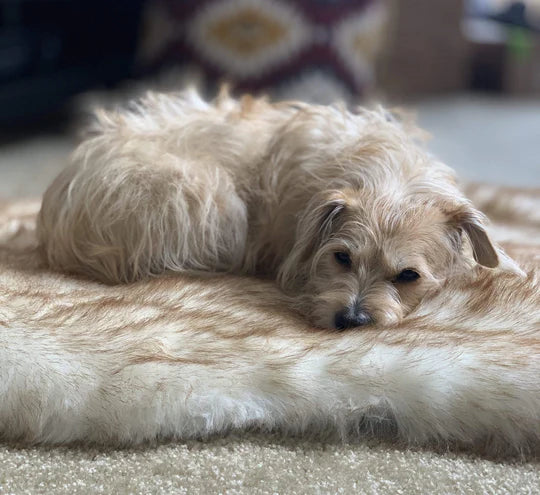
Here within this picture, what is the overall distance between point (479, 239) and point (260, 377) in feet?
2.04

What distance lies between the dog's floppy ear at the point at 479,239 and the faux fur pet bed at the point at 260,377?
148mm

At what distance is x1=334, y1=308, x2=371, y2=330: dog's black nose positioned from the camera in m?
1.73

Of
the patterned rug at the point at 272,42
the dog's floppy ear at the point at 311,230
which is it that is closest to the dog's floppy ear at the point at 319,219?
the dog's floppy ear at the point at 311,230

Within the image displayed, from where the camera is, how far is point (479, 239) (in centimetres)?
183

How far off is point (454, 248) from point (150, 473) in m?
0.86

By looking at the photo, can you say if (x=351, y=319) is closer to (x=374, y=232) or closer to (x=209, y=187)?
(x=374, y=232)

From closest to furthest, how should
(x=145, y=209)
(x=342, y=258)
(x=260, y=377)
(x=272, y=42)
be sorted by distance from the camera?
1. (x=260, y=377)
2. (x=342, y=258)
3. (x=145, y=209)
4. (x=272, y=42)

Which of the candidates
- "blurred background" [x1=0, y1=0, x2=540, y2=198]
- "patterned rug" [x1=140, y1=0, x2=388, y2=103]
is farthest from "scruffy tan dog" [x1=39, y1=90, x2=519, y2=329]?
"patterned rug" [x1=140, y1=0, x2=388, y2=103]

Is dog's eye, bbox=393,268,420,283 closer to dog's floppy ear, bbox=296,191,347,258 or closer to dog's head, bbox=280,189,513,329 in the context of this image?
dog's head, bbox=280,189,513,329

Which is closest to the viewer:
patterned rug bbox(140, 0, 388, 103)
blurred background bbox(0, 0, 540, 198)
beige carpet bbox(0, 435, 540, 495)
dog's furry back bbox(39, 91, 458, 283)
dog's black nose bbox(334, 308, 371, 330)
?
beige carpet bbox(0, 435, 540, 495)

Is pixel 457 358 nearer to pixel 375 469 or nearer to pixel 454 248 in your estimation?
A: pixel 375 469

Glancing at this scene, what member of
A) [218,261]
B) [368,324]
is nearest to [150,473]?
[368,324]

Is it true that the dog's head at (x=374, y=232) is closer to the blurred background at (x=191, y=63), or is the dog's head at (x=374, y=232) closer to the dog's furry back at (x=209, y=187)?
the dog's furry back at (x=209, y=187)

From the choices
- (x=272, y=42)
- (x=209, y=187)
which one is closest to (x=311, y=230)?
(x=209, y=187)
